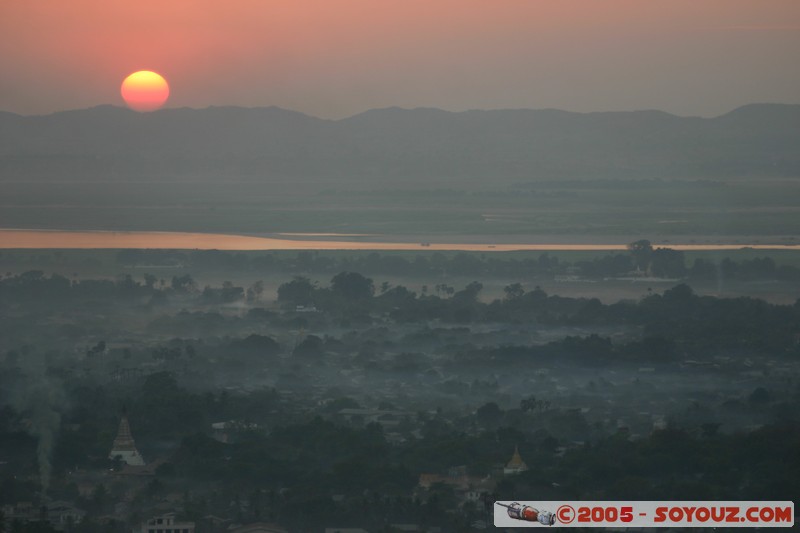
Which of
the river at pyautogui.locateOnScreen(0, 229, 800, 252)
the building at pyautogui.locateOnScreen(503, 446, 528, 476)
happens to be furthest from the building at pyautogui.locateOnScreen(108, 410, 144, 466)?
the river at pyautogui.locateOnScreen(0, 229, 800, 252)

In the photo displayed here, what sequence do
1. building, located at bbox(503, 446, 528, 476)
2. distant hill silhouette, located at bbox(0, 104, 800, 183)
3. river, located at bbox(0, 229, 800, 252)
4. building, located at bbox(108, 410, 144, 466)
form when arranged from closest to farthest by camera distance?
building, located at bbox(503, 446, 528, 476) → building, located at bbox(108, 410, 144, 466) → river, located at bbox(0, 229, 800, 252) → distant hill silhouette, located at bbox(0, 104, 800, 183)

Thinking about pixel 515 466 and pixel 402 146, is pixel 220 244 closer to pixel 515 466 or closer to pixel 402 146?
pixel 402 146

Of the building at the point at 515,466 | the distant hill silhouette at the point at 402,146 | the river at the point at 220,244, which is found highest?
the distant hill silhouette at the point at 402,146

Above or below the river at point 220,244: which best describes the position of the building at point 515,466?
below

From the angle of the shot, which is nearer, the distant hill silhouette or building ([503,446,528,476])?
building ([503,446,528,476])

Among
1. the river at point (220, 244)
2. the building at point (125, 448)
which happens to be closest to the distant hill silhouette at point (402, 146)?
the river at point (220, 244)

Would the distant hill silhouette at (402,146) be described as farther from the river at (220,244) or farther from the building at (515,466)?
the building at (515,466)

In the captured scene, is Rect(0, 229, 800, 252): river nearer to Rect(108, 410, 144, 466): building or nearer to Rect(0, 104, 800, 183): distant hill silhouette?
Rect(0, 104, 800, 183): distant hill silhouette
